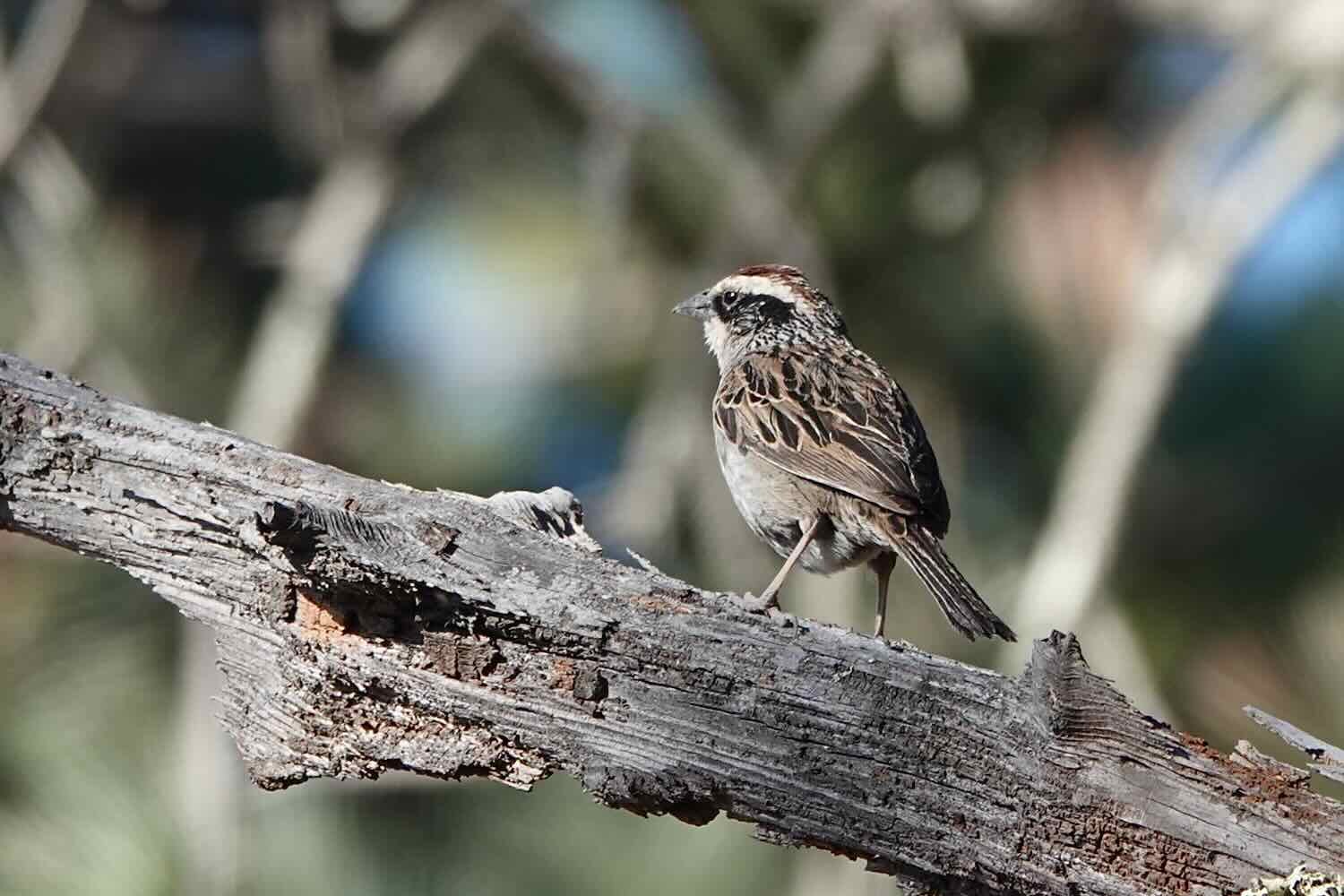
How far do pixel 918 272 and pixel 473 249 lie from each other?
310 centimetres

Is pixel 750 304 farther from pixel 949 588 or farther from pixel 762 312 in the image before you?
pixel 949 588

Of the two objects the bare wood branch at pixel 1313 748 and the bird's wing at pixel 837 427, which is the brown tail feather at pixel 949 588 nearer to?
the bird's wing at pixel 837 427

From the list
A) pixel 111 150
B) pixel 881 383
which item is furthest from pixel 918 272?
pixel 111 150

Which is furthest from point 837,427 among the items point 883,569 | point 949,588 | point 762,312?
point 762,312

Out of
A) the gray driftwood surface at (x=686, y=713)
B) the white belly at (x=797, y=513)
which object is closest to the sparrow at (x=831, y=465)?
the white belly at (x=797, y=513)

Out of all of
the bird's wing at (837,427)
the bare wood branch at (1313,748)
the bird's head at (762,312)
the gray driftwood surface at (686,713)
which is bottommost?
the gray driftwood surface at (686,713)

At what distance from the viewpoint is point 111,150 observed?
13039 mm

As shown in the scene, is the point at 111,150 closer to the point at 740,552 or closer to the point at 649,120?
the point at 649,120

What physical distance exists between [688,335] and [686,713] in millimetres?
5488

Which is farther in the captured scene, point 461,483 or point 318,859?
point 461,483

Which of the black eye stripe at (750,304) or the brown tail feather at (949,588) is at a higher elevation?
the black eye stripe at (750,304)

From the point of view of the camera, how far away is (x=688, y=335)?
8.67m

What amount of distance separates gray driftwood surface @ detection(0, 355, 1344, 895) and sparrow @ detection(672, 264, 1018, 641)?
126 centimetres

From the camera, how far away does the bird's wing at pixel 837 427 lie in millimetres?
5121
